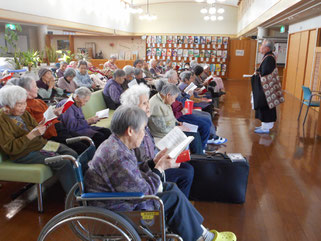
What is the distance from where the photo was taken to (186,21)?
18469mm

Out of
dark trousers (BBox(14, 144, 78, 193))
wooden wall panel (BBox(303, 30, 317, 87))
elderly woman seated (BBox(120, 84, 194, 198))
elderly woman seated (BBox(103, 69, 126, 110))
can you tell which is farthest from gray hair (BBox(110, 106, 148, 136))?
wooden wall panel (BBox(303, 30, 317, 87))

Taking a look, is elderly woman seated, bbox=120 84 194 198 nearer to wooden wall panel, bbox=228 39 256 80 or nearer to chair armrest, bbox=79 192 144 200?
chair armrest, bbox=79 192 144 200

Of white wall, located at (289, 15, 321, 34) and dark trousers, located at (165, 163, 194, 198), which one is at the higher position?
white wall, located at (289, 15, 321, 34)

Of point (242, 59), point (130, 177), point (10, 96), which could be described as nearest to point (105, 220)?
point (130, 177)

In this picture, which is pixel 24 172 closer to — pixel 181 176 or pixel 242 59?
pixel 181 176

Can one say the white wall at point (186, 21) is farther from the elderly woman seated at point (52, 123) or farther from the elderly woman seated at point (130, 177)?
the elderly woman seated at point (130, 177)

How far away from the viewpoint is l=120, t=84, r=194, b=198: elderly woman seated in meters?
2.31

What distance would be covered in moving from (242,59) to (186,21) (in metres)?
5.08

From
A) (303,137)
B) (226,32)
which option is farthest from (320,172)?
(226,32)

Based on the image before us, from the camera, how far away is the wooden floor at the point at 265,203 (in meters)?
2.44

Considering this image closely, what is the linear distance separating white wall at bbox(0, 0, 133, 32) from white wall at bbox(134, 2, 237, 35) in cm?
183

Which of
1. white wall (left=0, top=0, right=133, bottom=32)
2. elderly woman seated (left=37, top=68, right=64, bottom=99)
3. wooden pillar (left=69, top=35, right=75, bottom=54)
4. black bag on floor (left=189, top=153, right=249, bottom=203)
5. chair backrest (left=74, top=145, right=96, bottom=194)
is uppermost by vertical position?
white wall (left=0, top=0, right=133, bottom=32)

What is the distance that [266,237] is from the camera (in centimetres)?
235

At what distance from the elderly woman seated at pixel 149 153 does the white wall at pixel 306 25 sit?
21.8ft
